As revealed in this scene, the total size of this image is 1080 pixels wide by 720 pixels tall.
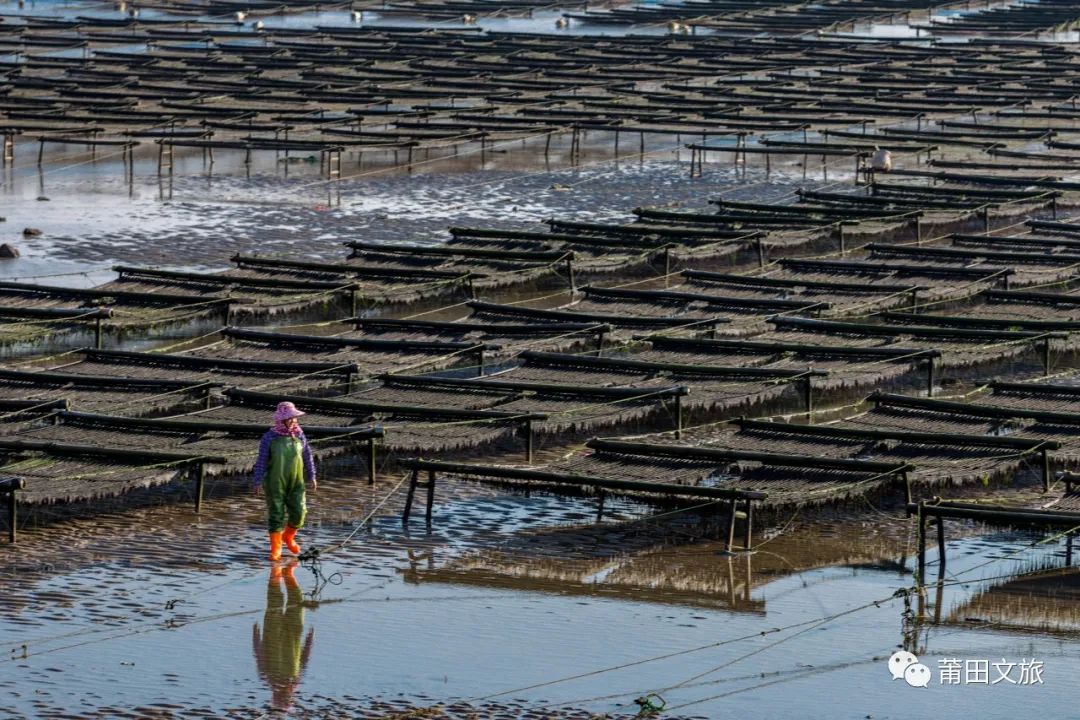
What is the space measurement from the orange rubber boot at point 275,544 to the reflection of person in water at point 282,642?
212mm

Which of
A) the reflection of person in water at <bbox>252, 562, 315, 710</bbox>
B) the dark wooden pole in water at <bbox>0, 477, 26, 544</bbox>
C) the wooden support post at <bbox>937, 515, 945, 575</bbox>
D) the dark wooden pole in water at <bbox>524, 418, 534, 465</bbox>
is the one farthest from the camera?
the dark wooden pole in water at <bbox>524, 418, 534, 465</bbox>

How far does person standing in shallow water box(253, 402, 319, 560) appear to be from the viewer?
1567 centimetres

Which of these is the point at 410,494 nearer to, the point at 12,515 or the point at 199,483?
the point at 199,483

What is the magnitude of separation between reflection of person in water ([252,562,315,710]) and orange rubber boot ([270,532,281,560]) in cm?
21

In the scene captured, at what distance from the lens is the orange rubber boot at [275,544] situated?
15914mm

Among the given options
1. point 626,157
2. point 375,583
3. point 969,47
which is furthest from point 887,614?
point 969,47

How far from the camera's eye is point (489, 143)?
4522 centimetres

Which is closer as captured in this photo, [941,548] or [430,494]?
[941,548]

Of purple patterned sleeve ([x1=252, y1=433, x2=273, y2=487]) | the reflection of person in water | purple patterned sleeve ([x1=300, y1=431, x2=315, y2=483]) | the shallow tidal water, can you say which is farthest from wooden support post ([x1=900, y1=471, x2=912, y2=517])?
purple patterned sleeve ([x1=252, y1=433, x2=273, y2=487])

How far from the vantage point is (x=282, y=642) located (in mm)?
14227

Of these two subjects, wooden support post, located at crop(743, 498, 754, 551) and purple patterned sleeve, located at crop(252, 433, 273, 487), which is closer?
purple patterned sleeve, located at crop(252, 433, 273, 487)

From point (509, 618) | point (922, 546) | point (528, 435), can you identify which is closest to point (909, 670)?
point (922, 546)

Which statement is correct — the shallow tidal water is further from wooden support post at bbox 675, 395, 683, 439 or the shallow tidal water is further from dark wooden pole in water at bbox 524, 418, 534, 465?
wooden support post at bbox 675, 395, 683, 439

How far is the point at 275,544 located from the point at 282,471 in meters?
0.64
